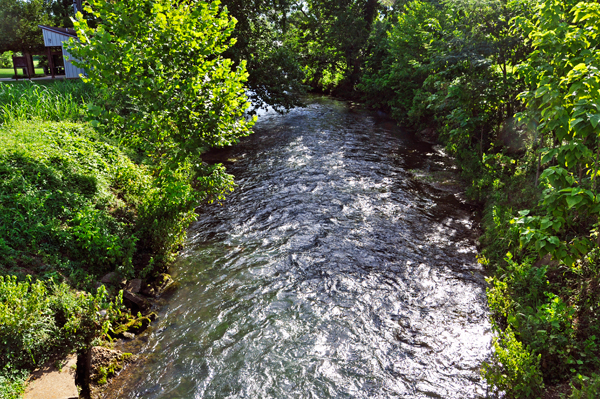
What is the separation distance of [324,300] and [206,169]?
150 inches

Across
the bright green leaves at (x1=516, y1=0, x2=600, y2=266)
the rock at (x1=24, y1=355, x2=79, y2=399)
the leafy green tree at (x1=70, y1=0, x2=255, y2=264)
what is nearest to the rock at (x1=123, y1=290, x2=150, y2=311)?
the leafy green tree at (x1=70, y1=0, x2=255, y2=264)

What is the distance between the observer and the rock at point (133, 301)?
6.75 m

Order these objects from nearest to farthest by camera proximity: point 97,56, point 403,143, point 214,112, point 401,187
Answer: point 97,56 < point 214,112 < point 401,187 < point 403,143

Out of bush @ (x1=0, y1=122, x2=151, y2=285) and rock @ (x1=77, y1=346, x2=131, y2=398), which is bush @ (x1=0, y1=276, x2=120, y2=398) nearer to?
rock @ (x1=77, y1=346, x2=131, y2=398)

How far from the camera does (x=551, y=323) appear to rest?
17.2ft

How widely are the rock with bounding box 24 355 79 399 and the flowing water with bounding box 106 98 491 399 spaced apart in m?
0.67

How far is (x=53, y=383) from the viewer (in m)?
4.62

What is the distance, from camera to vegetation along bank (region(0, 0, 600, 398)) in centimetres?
497

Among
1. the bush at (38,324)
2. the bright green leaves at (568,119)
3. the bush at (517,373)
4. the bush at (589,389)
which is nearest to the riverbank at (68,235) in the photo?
the bush at (38,324)

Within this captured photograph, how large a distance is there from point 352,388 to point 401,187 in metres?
8.30

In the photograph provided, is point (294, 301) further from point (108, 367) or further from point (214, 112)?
point (214, 112)

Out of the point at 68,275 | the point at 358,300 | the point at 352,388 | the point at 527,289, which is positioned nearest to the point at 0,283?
the point at 68,275

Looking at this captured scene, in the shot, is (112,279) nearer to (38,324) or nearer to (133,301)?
(133,301)

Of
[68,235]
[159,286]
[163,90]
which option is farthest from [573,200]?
[68,235]
